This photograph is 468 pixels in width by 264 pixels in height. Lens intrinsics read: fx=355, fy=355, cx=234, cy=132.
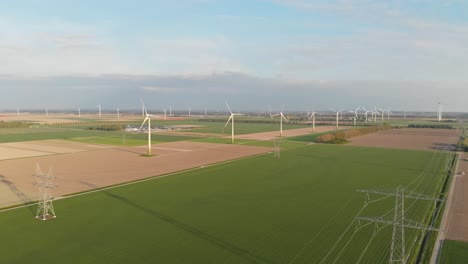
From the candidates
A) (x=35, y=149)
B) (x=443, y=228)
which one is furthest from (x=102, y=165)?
(x=443, y=228)

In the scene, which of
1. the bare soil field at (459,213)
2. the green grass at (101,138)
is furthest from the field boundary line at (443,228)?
the green grass at (101,138)

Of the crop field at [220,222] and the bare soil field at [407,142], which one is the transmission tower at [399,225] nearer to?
the crop field at [220,222]

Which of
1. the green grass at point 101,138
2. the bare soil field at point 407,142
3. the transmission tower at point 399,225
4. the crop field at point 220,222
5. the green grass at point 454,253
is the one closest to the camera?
the transmission tower at point 399,225

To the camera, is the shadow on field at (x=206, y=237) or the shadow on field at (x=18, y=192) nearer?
the shadow on field at (x=206, y=237)

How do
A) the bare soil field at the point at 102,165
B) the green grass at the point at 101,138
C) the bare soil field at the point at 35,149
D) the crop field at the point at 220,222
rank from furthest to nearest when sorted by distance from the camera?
1. the green grass at the point at 101,138
2. the bare soil field at the point at 35,149
3. the bare soil field at the point at 102,165
4. the crop field at the point at 220,222

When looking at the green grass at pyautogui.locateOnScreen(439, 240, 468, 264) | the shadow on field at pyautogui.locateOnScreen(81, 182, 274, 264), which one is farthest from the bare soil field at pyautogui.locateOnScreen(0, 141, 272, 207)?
the green grass at pyautogui.locateOnScreen(439, 240, 468, 264)

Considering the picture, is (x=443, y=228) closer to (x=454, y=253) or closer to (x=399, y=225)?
(x=454, y=253)

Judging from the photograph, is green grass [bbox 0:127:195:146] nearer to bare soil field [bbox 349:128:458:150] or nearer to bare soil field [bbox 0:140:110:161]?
bare soil field [bbox 0:140:110:161]
